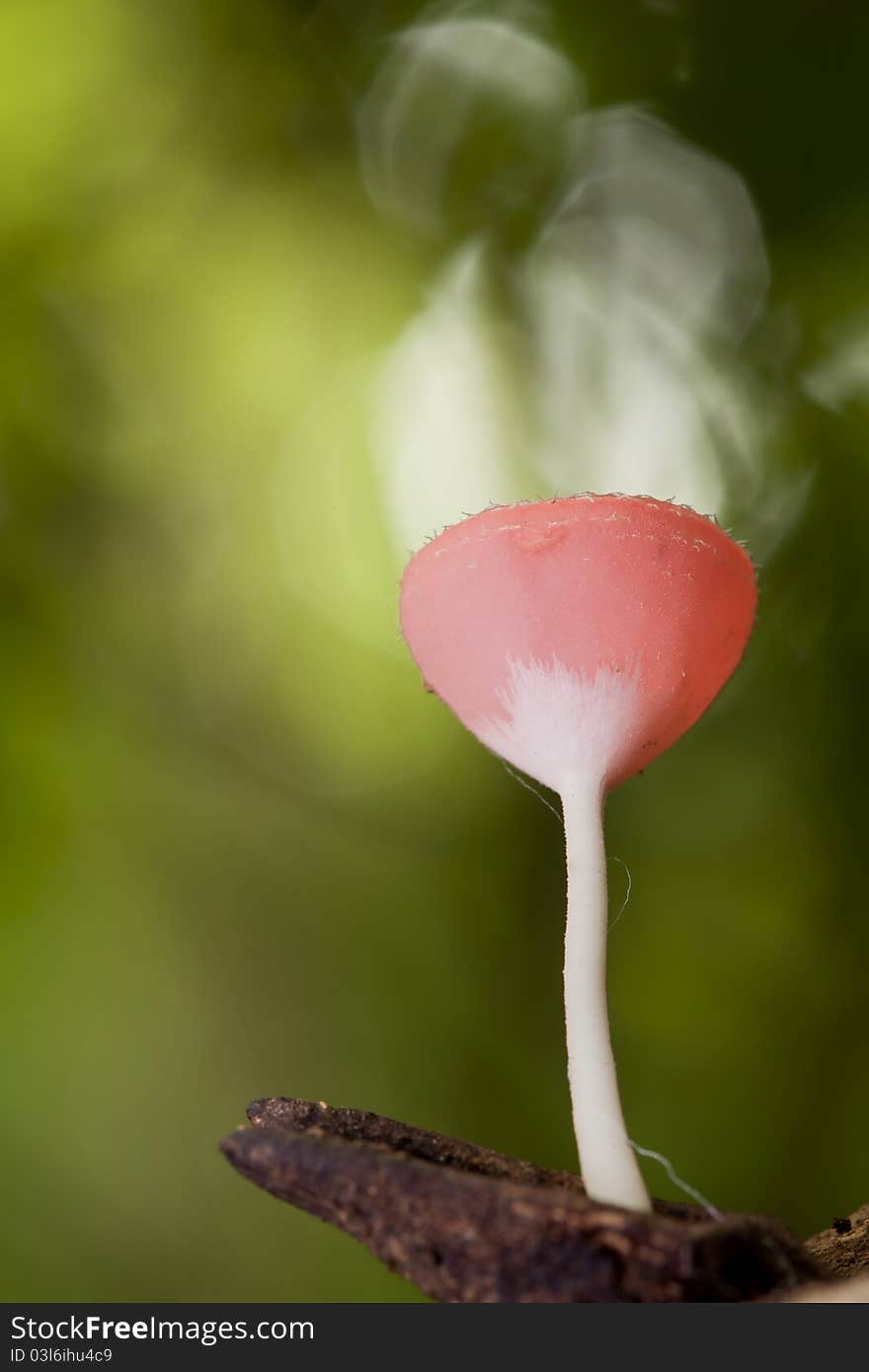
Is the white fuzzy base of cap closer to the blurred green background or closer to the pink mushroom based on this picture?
the pink mushroom

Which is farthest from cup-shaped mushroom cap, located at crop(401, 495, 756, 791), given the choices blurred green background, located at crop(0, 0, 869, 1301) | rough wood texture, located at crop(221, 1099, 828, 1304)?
blurred green background, located at crop(0, 0, 869, 1301)

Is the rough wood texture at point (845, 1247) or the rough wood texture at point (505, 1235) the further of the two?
the rough wood texture at point (845, 1247)

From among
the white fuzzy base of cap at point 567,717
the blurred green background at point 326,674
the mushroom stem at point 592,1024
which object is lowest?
the mushroom stem at point 592,1024

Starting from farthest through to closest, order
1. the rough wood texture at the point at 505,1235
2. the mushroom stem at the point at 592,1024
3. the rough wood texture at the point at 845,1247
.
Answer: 1. the rough wood texture at the point at 845,1247
2. the mushroom stem at the point at 592,1024
3. the rough wood texture at the point at 505,1235

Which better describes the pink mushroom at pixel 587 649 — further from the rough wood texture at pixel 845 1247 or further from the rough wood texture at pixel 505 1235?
the rough wood texture at pixel 845 1247

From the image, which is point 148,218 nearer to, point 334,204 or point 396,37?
point 334,204

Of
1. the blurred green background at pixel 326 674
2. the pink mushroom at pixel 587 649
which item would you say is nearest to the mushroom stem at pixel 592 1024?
the pink mushroom at pixel 587 649

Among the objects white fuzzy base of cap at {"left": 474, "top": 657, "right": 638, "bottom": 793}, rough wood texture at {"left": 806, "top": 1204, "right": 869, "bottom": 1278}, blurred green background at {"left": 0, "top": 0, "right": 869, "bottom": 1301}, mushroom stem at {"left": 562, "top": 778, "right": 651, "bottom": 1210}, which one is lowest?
rough wood texture at {"left": 806, "top": 1204, "right": 869, "bottom": 1278}

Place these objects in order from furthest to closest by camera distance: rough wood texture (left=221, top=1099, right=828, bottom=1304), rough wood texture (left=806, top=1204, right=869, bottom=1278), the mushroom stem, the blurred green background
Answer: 1. the blurred green background
2. rough wood texture (left=806, top=1204, right=869, bottom=1278)
3. the mushroom stem
4. rough wood texture (left=221, top=1099, right=828, bottom=1304)
